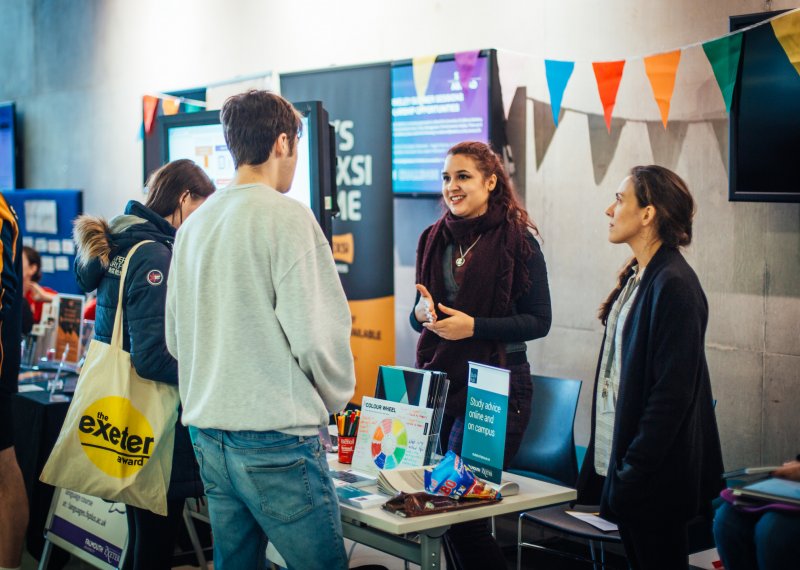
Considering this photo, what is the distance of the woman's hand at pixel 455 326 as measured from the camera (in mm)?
2768

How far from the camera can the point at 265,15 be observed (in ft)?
17.9

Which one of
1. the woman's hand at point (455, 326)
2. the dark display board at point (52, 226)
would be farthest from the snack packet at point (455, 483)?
the dark display board at point (52, 226)

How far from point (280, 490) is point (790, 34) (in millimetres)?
2234

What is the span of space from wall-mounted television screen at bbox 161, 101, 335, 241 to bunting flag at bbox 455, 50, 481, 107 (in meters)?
0.90

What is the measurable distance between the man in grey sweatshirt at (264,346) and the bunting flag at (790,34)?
1.83 meters

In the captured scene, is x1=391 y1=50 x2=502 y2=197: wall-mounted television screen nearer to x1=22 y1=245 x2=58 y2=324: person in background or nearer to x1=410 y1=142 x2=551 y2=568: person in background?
x1=410 y1=142 x2=551 y2=568: person in background

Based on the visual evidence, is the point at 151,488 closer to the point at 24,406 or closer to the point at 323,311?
the point at 323,311

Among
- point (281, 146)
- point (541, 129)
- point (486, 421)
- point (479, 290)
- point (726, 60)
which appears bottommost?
point (486, 421)

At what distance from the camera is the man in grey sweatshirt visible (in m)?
1.91

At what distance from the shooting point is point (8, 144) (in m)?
7.89

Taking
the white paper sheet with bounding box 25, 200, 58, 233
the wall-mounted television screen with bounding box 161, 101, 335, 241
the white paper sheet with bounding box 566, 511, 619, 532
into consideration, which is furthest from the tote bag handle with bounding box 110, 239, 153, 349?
the white paper sheet with bounding box 25, 200, 58, 233

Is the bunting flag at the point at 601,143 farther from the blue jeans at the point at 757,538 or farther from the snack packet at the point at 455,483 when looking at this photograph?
the snack packet at the point at 455,483

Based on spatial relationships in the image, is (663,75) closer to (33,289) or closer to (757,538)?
(757,538)

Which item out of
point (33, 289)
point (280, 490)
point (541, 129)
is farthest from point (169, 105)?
point (280, 490)
